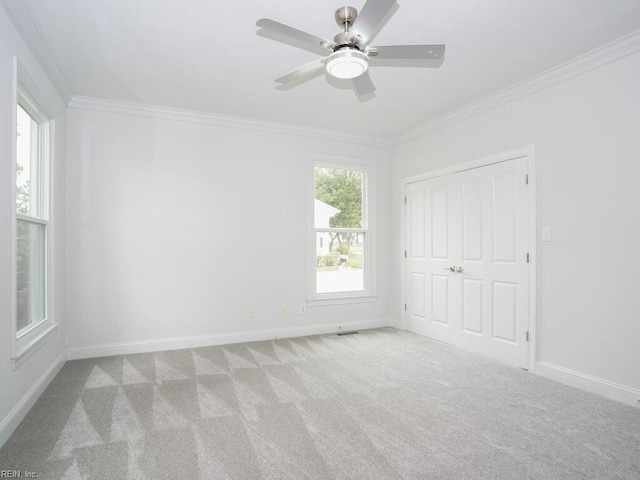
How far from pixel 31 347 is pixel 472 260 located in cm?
408

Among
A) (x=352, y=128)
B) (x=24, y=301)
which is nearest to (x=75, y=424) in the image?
(x=24, y=301)

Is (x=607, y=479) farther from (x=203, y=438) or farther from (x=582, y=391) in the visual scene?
(x=203, y=438)

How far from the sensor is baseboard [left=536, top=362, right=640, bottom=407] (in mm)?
2645

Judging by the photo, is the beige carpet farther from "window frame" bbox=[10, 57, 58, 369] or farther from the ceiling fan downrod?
the ceiling fan downrod

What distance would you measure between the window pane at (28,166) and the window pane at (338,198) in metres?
2.94

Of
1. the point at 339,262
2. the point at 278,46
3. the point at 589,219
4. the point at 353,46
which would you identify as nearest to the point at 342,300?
the point at 339,262

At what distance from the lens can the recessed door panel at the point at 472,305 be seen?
12.7 feet

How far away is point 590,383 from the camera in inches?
113

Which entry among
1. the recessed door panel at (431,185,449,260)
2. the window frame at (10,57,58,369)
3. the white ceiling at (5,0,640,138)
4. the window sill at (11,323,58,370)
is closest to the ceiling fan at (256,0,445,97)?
the white ceiling at (5,0,640,138)

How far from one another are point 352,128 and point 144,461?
13.4 feet

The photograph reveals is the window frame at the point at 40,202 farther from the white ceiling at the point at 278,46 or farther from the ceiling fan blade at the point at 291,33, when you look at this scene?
the ceiling fan blade at the point at 291,33

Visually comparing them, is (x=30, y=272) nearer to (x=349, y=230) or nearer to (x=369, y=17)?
(x=369, y=17)

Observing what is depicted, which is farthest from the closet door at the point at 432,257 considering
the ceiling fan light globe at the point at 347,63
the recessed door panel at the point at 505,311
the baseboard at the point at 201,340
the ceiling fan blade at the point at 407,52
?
the ceiling fan light globe at the point at 347,63

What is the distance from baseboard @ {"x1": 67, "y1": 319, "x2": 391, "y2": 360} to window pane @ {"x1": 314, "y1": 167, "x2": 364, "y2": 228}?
4.52 ft
